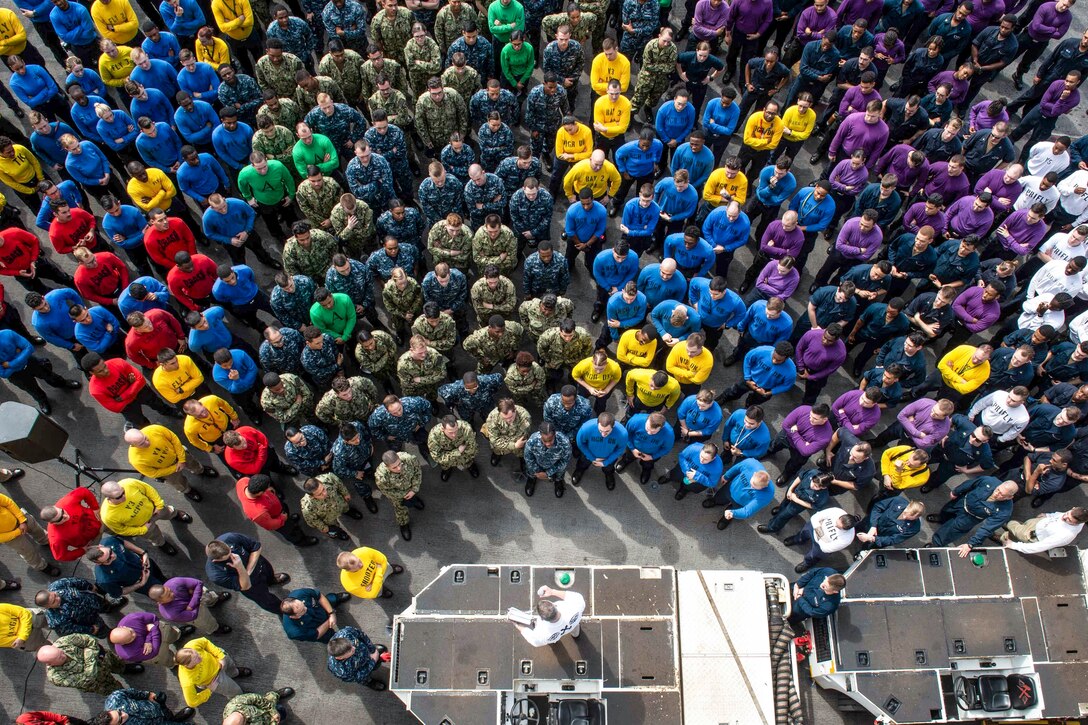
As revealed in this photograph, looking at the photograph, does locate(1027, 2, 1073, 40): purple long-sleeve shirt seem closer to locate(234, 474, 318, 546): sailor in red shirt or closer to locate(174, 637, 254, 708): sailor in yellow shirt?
locate(234, 474, 318, 546): sailor in red shirt

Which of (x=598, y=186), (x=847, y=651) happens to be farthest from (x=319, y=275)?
(x=847, y=651)

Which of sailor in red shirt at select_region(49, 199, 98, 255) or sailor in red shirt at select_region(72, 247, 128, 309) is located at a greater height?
sailor in red shirt at select_region(49, 199, 98, 255)

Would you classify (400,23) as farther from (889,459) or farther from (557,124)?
(889,459)

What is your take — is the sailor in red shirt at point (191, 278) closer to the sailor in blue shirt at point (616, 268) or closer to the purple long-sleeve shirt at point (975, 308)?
the sailor in blue shirt at point (616, 268)

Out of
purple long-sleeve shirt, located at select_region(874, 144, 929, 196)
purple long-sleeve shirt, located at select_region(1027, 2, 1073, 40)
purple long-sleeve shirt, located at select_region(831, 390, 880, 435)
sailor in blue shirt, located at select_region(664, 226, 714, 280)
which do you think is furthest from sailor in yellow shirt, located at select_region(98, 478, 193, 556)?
purple long-sleeve shirt, located at select_region(1027, 2, 1073, 40)

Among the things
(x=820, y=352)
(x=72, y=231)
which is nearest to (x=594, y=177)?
(x=820, y=352)
